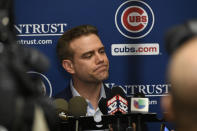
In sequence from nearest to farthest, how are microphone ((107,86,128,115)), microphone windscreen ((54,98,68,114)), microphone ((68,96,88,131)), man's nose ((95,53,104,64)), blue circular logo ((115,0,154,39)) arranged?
microphone ((107,86,128,115))
microphone ((68,96,88,131))
microphone windscreen ((54,98,68,114))
man's nose ((95,53,104,64))
blue circular logo ((115,0,154,39))

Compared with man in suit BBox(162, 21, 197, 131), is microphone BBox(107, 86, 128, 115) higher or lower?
lower

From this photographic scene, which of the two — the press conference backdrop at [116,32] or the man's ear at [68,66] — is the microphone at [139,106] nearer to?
the press conference backdrop at [116,32]

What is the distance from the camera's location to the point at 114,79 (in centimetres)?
489

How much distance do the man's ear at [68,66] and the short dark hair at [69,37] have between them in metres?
0.04

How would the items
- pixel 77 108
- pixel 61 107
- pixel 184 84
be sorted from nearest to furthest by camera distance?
pixel 184 84
pixel 77 108
pixel 61 107

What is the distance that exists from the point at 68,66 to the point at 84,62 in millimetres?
193

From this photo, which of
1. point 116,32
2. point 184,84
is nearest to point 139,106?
point 116,32

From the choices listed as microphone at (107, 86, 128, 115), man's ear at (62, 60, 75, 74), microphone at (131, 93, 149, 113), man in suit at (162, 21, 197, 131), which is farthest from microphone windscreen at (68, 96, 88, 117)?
man in suit at (162, 21, 197, 131)

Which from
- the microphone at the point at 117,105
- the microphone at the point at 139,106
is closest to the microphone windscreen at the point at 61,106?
the microphone at the point at 117,105

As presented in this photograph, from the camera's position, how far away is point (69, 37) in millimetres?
4797

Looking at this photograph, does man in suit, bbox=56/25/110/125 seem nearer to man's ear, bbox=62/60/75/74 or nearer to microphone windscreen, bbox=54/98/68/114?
man's ear, bbox=62/60/75/74

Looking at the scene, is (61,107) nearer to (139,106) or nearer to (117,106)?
(117,106)

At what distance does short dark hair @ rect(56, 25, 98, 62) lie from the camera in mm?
4801

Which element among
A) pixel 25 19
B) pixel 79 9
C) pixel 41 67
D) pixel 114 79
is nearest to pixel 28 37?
pixel 25 19
